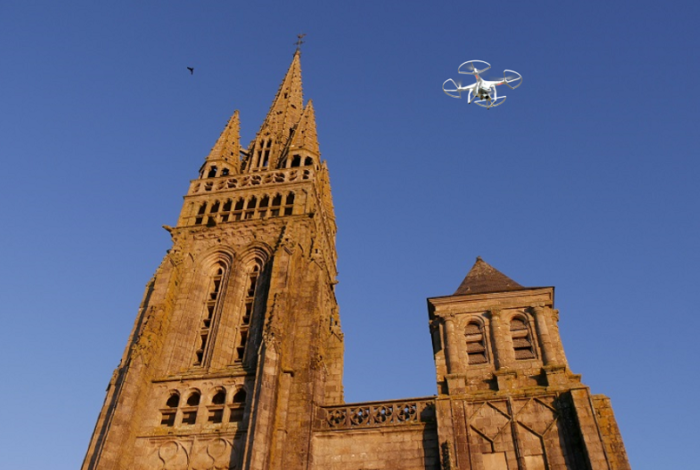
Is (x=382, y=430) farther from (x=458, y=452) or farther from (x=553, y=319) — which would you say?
(x=553, y=319)

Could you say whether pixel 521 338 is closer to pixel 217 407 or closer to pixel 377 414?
pixel 377 414

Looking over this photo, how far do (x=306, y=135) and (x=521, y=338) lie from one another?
64.7ft

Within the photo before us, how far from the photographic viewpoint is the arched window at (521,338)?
832 inches

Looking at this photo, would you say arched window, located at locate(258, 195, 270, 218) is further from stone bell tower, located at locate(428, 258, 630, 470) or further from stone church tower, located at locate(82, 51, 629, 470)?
stone bell tower, located at locate(428, 258, 630, 470)

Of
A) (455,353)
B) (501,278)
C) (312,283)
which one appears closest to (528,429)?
(455,353)

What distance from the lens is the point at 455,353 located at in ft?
70.3

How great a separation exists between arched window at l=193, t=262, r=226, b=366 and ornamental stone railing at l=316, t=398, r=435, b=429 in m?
5.88

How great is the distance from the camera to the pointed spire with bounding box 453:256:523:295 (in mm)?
23359

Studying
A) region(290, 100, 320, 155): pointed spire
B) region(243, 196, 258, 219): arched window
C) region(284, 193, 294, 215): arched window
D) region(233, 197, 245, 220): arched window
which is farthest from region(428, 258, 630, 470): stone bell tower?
region(290, 100, 320, 155): pointed spire

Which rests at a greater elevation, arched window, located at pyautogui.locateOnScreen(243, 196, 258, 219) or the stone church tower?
arched window, located at pyautogui.locateOnScreen(243, 196, 258, 219)

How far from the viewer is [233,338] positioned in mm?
24641

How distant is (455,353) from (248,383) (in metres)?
7.26

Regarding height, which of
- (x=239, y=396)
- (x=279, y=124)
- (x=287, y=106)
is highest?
(x=287, y=106)

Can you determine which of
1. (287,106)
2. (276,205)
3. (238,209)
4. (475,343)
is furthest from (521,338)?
(287,106)
